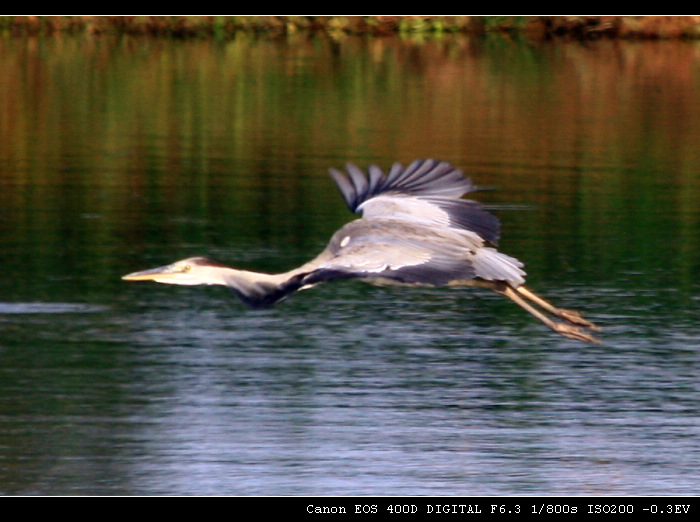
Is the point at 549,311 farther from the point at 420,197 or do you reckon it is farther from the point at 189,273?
the point at 189,273

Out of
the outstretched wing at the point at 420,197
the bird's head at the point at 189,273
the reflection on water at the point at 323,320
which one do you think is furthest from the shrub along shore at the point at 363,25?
the bird's head at the point at 189,273

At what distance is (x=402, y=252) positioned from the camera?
8.15 m

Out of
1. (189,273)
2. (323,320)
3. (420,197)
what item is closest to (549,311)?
(420,197)

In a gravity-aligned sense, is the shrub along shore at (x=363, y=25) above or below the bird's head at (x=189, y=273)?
above

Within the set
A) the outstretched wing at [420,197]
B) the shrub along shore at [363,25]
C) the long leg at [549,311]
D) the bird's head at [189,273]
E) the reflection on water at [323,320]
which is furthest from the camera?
the shrub along shore at [363,25]

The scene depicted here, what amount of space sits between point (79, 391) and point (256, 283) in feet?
9.02

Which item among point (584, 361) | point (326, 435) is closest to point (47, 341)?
point (326, 435)

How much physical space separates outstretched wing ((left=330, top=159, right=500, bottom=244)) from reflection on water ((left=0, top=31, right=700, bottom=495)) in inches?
53.7

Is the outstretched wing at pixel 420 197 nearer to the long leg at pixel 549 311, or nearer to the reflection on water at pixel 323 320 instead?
the long leg at pixel 549 311

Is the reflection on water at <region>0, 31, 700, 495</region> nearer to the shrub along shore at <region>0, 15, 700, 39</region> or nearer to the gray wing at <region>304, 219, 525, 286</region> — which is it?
the gray wing at <region>304, 219, 525, 286</region>

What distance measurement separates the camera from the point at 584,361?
468 inches

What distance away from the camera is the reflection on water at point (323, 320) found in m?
9.62

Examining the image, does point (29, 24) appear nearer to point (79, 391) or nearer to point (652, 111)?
point (652, 111)

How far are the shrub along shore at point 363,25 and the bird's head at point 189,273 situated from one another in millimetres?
28357
